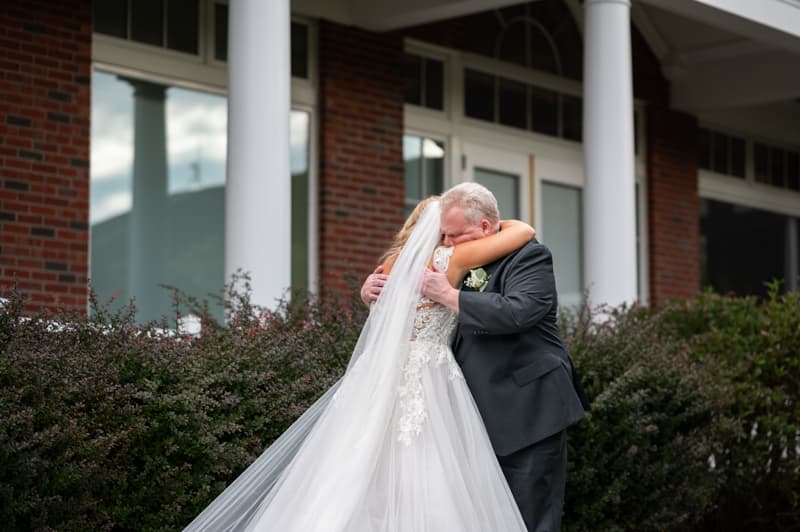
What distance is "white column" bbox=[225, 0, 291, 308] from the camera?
7.94m

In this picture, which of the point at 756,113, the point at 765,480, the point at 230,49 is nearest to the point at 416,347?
the point at 230,49

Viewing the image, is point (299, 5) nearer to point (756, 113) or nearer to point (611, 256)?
point (611, 256)

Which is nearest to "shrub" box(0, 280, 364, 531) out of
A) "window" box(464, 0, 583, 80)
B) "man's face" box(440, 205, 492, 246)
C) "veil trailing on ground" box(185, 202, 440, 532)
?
"veil trailing on ground" box(185, 202, 440, 532)

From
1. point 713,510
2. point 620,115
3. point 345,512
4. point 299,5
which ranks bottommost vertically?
point 713,510

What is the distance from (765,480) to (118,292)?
4922 millimetres

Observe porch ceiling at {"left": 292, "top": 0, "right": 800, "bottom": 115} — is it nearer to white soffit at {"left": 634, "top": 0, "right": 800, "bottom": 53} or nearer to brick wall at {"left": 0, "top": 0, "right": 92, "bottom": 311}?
white soffit at {"left": 634, "top": 0, "right": 800, "bottom": 53}

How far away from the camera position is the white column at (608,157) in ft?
32.3

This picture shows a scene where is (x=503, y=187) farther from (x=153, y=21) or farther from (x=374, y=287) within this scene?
(x=374, y=287)

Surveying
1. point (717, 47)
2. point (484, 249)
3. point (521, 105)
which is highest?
point (717, 47)

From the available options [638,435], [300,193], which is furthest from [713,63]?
[638,435]

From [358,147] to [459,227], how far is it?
6129 millimetres

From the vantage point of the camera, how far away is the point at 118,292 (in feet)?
31.2

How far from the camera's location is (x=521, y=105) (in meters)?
12.9

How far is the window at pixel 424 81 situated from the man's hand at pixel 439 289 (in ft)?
22.4
